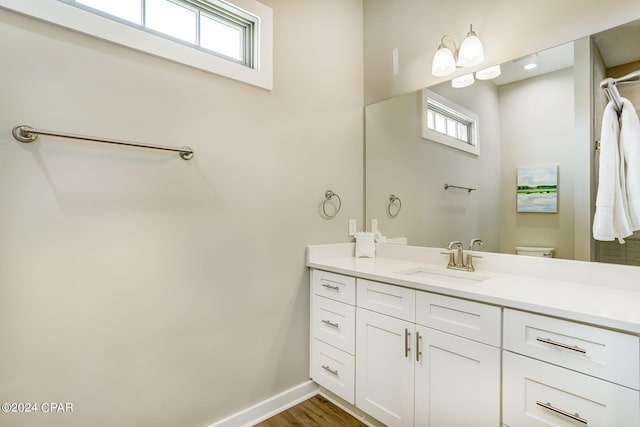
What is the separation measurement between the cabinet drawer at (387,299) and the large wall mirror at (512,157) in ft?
2.02

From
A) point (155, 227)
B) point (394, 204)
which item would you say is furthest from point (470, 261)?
point (155, 227)

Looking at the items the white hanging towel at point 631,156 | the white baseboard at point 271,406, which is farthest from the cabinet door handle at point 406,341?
the white hanging towel at point 631,156

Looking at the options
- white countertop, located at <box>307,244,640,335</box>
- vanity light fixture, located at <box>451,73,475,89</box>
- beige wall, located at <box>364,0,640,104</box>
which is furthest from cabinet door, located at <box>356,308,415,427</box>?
beige wall, located at <box>364,0,640,104</box>

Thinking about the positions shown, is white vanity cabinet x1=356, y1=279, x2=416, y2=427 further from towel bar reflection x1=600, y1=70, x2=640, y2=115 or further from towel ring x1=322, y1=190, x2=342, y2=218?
towel bar reflection x1=600, y1=70, x2=640, y2=115

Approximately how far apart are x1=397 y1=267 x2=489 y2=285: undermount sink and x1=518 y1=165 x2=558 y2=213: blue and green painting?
0.45 metres

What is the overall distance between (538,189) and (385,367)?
4.00ft

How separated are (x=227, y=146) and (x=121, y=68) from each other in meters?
0.57

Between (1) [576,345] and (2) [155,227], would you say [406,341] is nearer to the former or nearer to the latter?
(1) [576,345]

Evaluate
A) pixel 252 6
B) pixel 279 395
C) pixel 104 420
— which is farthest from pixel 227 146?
pixel 279 395

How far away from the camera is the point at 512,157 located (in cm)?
169

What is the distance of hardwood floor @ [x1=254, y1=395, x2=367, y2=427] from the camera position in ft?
5.84

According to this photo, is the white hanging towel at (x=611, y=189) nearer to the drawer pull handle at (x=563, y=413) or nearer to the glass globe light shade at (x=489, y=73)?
the glass globe light shade at (x=489, y=73)

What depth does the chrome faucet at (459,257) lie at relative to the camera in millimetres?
1794

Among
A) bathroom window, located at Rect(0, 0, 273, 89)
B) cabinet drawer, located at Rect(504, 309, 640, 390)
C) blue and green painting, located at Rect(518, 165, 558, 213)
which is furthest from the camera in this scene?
blue and green painting, located at Rect(518, 165, 558, 213)
